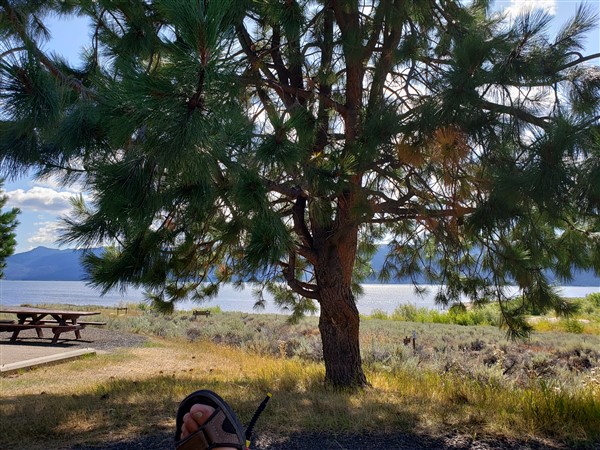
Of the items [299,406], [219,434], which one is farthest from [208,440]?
[299,406]

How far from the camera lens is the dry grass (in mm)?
4434

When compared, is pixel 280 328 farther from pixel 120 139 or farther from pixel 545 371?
pixel 120 139

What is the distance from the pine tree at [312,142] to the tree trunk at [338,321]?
0.7 inches

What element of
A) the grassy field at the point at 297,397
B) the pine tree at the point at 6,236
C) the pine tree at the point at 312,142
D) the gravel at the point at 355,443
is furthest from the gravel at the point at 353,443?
the pine tree at the point at 6,236

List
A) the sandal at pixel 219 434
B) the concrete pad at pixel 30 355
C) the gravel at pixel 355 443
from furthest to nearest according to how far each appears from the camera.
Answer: the concrete pad at pixel 30 355 → the gravel at pixel 355 443 → the sandal at pixel 219 434

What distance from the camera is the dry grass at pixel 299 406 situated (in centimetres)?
443

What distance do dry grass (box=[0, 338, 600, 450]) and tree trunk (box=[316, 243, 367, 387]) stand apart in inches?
11.5

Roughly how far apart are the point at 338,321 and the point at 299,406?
149 cm

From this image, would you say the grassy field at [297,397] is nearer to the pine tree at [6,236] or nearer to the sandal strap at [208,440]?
the sandal strap at [208,440]

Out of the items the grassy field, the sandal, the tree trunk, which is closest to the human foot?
the sandal

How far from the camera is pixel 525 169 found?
351 cm

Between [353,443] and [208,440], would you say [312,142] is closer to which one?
[353,443]

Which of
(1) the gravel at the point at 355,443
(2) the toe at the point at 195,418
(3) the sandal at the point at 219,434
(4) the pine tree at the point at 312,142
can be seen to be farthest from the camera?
(1) the gravel at the point at 355,443

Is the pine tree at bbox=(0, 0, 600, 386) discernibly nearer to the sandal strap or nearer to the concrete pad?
the sandal strap
